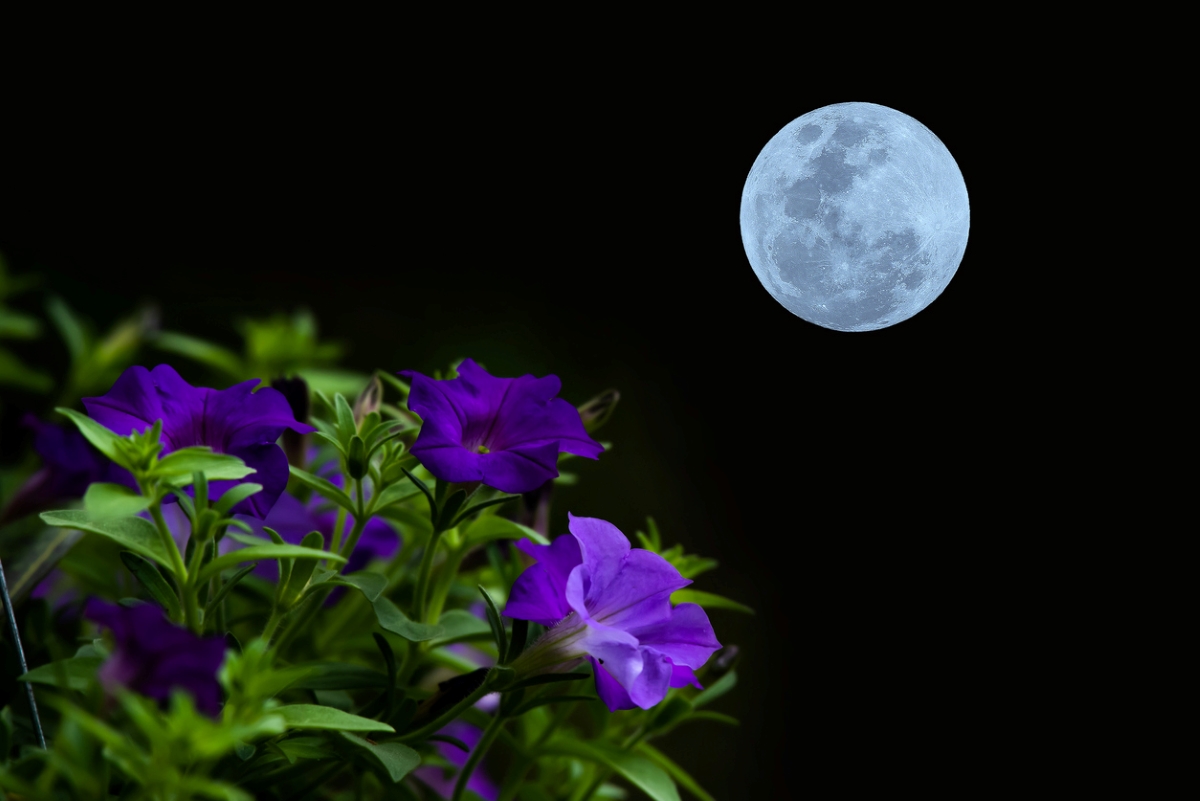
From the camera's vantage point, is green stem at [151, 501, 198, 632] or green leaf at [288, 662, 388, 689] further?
green leaf at [288, 662, 388, 689]

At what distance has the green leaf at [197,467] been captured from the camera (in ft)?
1.34

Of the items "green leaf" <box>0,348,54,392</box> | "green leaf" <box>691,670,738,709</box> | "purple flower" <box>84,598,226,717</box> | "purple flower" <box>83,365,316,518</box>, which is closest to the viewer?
"purple flower" <box>84,598,226,717</box>

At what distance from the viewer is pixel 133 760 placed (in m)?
0.34

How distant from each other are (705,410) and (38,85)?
1.47 m

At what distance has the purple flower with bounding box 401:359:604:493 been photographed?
46 cm

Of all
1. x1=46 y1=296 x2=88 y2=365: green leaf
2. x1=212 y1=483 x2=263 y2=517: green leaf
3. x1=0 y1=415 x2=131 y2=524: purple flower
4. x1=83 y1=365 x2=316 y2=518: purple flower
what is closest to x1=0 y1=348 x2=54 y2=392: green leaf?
x1=46 y1=296 x2=88 y2=365: green leaf

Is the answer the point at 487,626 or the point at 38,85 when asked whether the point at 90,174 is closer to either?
the point at 38,85

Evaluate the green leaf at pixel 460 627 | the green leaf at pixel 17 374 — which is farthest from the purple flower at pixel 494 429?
the green leaf at pixel 17 374

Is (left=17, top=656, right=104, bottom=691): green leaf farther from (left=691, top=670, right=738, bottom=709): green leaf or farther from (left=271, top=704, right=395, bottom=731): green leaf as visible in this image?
(left=691, top=670, right=738, bottom=709): green leaf

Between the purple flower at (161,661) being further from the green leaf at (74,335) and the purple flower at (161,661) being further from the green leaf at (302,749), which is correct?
the green leaf at (74,335)

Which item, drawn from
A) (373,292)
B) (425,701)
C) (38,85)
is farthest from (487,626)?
(38,85)

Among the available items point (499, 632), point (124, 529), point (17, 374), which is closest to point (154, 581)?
point (124, 529)

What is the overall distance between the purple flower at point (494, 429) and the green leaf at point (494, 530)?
48mm

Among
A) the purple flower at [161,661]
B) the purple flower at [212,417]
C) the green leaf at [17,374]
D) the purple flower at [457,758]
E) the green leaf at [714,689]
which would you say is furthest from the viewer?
the green leaf at [17,374]
